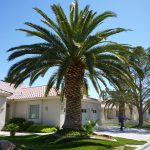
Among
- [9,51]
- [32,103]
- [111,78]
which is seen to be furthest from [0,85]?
[111,78]

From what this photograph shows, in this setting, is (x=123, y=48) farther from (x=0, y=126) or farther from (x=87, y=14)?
(x=0, y=126)

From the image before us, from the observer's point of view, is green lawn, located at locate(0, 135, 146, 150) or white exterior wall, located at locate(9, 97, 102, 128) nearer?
green lawn, located at locate(0, 135, 146, 150)

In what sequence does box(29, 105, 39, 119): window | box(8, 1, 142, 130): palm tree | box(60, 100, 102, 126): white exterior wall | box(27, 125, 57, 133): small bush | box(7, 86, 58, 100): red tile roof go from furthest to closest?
box(60, 100, 102, 126): white exterior wall, box(7, 86, 58, 100): red tile roof, box(29, 105, 39, 119): window, box(27, 125, 57, 133): small bush, box(8, 1, 142, 130): palm tree

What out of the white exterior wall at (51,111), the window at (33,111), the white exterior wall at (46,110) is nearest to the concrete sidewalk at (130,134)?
the white exterior wall at (46,110)

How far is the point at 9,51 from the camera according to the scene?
1884cm

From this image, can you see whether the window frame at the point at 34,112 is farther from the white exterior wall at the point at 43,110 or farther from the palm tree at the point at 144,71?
the palm tree at the point at 144,71

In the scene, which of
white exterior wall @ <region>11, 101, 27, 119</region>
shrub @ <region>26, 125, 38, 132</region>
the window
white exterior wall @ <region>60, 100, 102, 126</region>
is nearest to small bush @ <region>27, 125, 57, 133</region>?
shrub @ <region>26, 125, 38, 132</region>

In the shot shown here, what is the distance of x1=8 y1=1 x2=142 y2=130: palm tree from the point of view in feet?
58.3

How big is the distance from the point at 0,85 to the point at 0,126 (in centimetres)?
825

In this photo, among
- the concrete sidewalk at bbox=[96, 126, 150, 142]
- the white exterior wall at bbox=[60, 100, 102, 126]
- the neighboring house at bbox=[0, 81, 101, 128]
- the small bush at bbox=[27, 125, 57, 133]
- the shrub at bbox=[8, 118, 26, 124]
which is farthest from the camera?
the white exterior wall at bbox=[60, 100, 102, 126]

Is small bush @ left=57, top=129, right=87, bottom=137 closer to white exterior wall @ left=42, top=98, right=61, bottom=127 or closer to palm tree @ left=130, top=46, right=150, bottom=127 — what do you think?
white exterior wall @ left=42, top=98, right=61, bottom=127

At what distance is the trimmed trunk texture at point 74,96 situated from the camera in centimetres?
1886

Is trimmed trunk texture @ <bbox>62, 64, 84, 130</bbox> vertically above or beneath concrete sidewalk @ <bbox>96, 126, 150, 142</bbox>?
above

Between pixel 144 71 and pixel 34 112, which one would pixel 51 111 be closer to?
pixel 34 112
